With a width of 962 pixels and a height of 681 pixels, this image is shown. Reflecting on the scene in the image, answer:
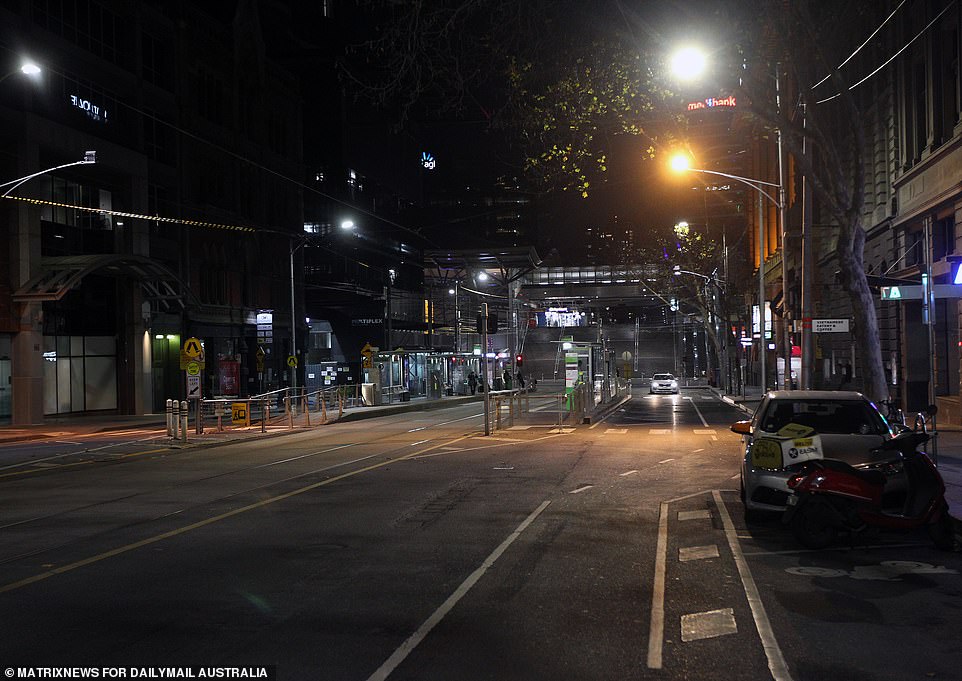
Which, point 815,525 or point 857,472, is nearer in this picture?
point 857,472

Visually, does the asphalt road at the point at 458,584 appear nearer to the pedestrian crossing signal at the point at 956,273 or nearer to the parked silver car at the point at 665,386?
the pedestrian crossing signal at the point at 956,273

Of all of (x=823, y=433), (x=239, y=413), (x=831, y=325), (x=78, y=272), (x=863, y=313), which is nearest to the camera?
(x=823, y=433)

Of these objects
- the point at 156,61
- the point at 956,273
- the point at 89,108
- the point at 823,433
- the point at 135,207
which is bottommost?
the point at 823,433

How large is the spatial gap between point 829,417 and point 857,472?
2.65 m

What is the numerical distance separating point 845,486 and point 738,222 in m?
87.2

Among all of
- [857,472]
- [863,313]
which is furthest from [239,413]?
[857,472]

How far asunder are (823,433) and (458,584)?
5601 millimetres

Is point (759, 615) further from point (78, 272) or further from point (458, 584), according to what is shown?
point (78, 272)

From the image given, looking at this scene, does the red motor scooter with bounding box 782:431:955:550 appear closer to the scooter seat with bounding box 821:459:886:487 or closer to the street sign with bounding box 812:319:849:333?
the scooter seat with bounding box 821:459:886:487

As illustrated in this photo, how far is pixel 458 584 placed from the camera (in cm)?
810

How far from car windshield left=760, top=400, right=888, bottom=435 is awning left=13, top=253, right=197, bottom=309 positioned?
29.7 meters

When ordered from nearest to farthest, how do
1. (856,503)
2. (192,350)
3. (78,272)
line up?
1. (856,503)
2. (192,350)
3. (78,272)

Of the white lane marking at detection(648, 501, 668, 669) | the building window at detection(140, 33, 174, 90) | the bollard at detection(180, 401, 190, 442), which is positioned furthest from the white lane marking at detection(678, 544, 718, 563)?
the building window at detection(140, 33, 174, 90)

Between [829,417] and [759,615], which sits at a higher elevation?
[829,417]
